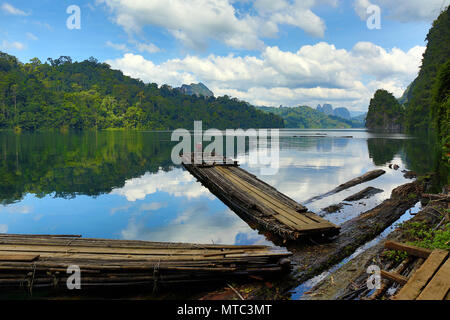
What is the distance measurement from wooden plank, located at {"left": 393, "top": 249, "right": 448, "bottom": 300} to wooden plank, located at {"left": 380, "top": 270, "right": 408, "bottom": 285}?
354mm

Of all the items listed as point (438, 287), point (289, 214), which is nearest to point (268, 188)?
point (289, 214)

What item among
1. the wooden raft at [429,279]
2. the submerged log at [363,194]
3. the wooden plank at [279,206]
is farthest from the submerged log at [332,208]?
the wooden raft at [429,279]

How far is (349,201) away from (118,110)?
6631 inches

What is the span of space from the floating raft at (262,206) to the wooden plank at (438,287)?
12.8ft

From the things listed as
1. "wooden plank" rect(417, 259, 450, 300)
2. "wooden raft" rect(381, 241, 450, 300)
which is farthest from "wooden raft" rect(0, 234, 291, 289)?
"wooden plank" rect(417, 259, 450, 300)

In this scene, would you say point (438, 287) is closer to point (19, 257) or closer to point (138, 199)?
point (19, 257)

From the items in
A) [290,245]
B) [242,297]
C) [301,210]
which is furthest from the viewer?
[301,210]

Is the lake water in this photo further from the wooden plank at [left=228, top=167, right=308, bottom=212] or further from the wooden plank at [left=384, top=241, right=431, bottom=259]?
the wooden plank at [left=384, top=241, right=431, bottom=259]

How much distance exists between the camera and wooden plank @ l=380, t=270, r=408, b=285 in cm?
635

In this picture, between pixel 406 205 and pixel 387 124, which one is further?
pixel 387 124

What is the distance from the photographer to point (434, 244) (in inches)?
311

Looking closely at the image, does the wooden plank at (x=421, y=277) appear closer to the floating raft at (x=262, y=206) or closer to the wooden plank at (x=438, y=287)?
the wooden plank at (x=438, y=287)
